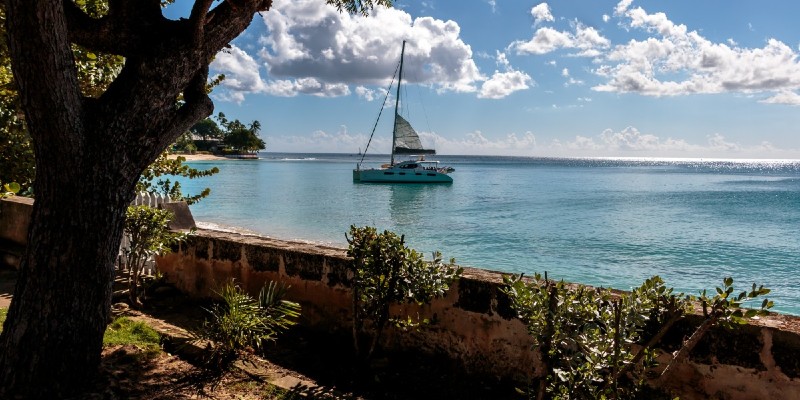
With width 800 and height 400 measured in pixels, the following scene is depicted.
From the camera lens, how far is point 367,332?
14.0 feet

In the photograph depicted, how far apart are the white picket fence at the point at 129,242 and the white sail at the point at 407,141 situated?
59.5 metres

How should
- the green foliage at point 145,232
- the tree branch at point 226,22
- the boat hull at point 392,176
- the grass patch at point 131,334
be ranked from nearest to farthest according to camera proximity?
the tree branch at point 226,22 < the grass patch at point 131,334 < the green foliage at point 145,232 < the boat hull at point 392,176

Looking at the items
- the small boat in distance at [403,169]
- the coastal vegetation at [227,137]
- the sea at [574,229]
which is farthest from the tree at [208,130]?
the sea at [574,229]

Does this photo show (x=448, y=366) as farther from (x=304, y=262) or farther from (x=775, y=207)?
(x=775, y=207)

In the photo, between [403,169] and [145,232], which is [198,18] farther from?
[403,169]

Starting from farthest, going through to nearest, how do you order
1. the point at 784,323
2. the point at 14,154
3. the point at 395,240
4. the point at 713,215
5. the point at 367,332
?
the point at 713,215, the point at 14,154, the point at 367,332, the point at 395,240, the point at 784,323

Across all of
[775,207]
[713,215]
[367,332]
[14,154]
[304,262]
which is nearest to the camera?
[367,332]

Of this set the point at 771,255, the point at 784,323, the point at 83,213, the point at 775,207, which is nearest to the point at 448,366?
the point at 784,323

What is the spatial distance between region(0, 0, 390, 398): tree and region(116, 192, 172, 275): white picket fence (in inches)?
120

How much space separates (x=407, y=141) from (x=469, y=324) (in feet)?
212

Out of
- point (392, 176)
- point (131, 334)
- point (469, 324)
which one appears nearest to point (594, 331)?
point (469, 324)

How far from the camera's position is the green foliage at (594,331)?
2.50m

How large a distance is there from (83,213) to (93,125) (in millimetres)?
527

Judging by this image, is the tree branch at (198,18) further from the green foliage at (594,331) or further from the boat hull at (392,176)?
the boat hull at (392,176)
